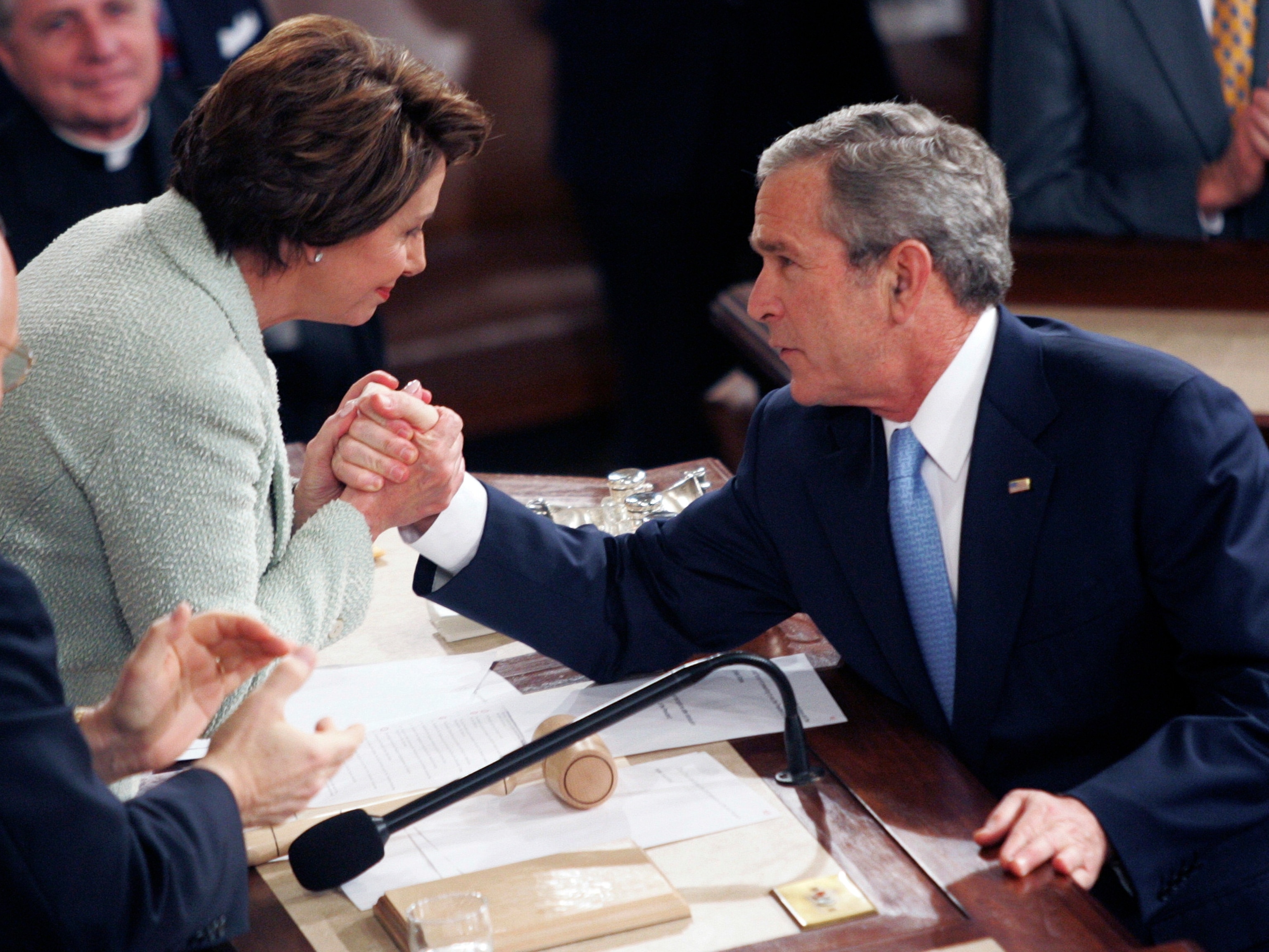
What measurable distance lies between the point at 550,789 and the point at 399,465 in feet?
1.67

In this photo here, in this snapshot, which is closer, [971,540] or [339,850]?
[339,850]

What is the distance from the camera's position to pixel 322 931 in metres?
1.30

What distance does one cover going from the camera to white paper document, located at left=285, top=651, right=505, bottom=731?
1733 mm

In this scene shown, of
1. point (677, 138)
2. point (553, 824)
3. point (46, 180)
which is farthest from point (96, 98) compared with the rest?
point (553, 824)

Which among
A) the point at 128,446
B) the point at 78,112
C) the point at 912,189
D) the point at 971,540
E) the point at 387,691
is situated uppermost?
the point at 912,189

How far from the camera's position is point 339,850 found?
52.0 inches

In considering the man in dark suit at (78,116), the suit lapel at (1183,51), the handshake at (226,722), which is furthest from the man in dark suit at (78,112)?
the handshake at (226,722)

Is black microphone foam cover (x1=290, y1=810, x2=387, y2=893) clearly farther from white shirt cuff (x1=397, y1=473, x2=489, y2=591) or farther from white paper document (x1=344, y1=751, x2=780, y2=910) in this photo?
white shirt cuff (x1=397, y1=473, x2=489, y2=591)

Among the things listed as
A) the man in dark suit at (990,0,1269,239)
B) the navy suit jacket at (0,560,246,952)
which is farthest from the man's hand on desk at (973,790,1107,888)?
the man in dark suit at (990,0,1269,239)

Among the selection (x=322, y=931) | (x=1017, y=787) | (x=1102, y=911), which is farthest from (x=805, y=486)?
(x=322, y=931)

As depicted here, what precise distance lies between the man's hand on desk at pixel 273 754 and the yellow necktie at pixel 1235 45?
2887mm

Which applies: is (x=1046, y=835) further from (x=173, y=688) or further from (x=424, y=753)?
(x=173, y=688)

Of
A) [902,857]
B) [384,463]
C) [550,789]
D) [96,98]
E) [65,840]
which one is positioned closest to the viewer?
[65,840]

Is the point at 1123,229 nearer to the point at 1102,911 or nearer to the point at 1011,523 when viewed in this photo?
the point at 1011,523
